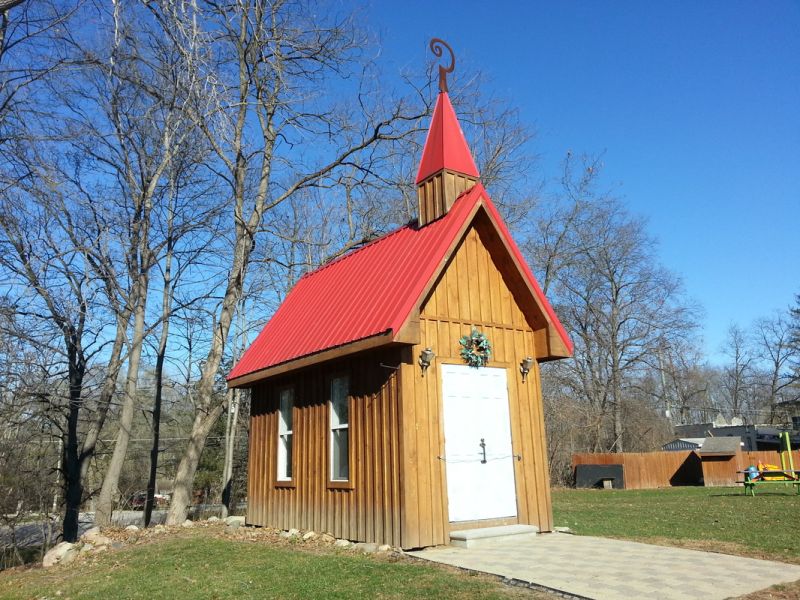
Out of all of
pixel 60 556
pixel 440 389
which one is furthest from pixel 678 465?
pixel 60 556

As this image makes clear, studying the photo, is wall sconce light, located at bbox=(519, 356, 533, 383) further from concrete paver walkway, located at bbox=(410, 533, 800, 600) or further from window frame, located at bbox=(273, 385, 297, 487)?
window frame, located at bbox=(273, 385, 297, 487)

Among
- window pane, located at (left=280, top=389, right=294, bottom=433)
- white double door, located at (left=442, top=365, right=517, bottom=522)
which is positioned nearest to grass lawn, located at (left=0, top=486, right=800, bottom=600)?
white double door, located at (left=442, top=365, right=517, bottom=522)

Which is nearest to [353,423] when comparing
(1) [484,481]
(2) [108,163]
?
(1) [484,481]

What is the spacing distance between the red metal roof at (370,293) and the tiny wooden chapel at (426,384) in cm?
4

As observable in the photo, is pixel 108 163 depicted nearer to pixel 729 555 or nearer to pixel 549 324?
pixel 549 324

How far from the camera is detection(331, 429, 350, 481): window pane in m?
9.88

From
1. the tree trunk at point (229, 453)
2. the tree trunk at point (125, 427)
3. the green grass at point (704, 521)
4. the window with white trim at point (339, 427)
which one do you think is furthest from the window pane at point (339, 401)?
the tree trunk at point (229, 453)

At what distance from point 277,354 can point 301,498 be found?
267 cm

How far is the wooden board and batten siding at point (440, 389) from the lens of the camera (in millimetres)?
8578

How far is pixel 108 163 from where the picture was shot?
19.2 meters

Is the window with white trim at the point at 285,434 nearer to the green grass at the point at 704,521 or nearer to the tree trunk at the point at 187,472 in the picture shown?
the tree trunk at the point at 187,472

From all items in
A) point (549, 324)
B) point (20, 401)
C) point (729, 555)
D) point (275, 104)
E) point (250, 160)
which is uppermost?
point (275, 104)

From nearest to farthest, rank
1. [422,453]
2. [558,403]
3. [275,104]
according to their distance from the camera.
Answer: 1. [422,453]
2. [275,104]
3. [558,403]

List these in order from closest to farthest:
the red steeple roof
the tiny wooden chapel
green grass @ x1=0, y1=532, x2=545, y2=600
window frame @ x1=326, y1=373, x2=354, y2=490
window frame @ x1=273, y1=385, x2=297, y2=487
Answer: green grass @ x1=0, y1=532, x2=545, y2=600
the tiny wooden chapel
window frame @ x1=326, y1=373, x2=354, y2=490
the red steeple roof
window frame @ x1=273, y1=385, x2=297, y2=487
